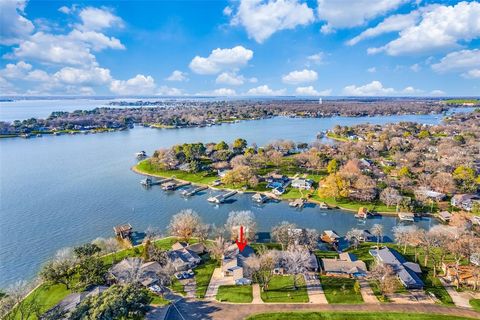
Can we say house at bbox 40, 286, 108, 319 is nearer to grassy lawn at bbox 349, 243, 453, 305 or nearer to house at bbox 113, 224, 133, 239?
house at bbox 113, 224, 133, 239

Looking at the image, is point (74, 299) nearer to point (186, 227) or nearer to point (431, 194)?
point (186, 227)

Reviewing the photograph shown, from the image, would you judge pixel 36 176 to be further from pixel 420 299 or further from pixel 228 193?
pixel 420 299

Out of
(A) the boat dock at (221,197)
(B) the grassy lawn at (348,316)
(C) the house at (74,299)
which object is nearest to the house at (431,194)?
(B) the grassy lawn at (348,316)

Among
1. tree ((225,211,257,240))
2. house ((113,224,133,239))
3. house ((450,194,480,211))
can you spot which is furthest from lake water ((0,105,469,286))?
house ((450,194,480,211))

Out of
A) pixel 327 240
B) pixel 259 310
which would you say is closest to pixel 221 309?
pixel 259 310

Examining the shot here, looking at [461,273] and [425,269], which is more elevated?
[461,273]

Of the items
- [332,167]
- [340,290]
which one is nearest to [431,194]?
[332,167]
